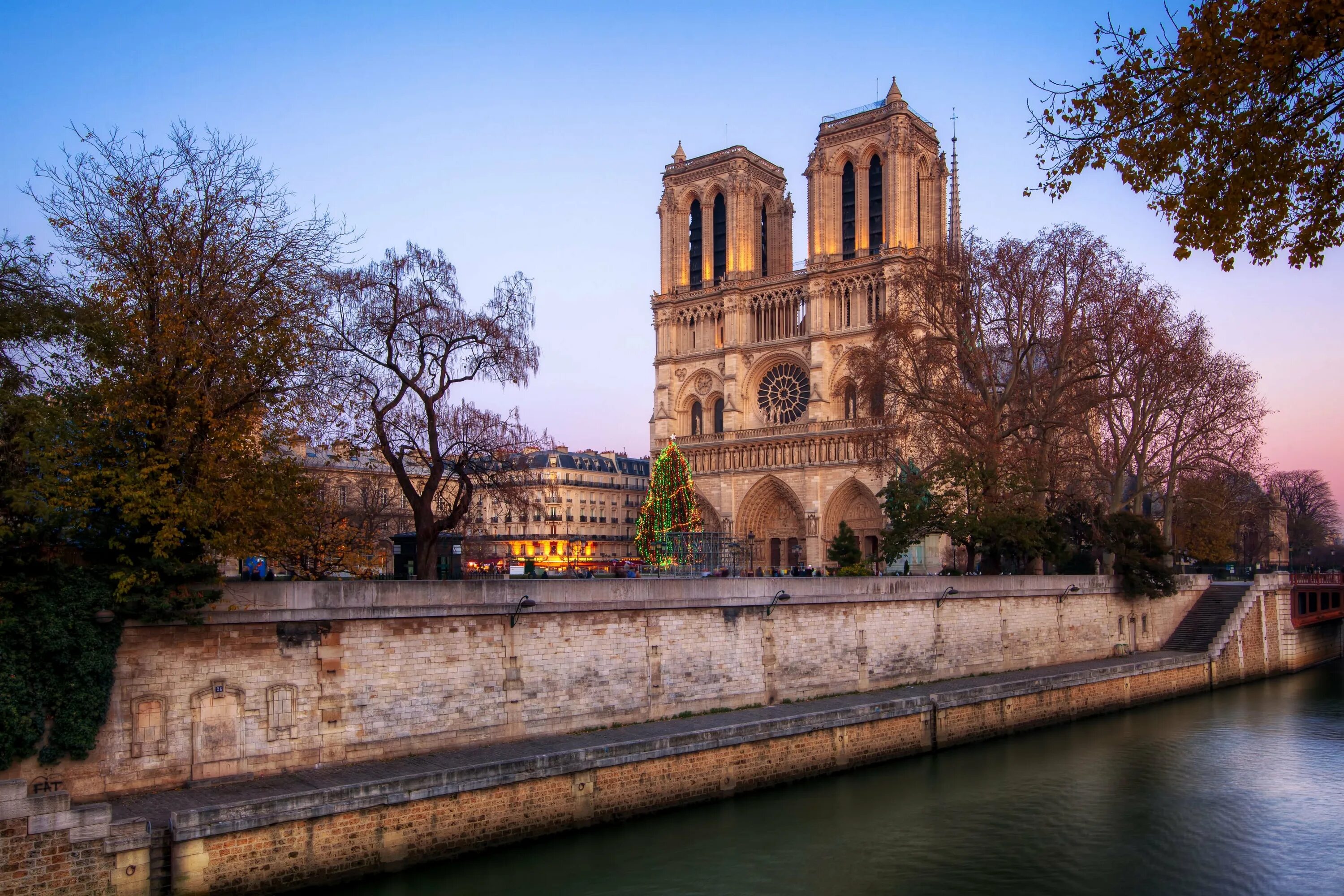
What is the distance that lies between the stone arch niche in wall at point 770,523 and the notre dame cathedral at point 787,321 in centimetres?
8

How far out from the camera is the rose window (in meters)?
56.3

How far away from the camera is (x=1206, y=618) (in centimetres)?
3534

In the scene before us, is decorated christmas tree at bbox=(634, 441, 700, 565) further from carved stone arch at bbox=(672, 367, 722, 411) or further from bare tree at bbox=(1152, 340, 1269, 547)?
bare tree at bbox=(1152, 340, 1269, 547)

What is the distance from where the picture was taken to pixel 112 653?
42.9ft

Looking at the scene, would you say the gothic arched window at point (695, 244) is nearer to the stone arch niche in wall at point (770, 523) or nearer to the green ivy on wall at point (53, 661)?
the stone arch niche in wall at point (770, 523)

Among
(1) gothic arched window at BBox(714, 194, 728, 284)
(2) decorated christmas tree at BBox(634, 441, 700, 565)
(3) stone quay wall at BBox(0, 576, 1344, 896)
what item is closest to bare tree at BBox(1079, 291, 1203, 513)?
(3) stone quay wall at BBox(0, 576, 1344, 896)

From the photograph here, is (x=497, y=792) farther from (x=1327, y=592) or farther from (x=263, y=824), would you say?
(x=1327, y=592)

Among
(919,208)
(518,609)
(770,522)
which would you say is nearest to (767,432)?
(770,522)

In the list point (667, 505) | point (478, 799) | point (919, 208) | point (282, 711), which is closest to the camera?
point (478, 799)

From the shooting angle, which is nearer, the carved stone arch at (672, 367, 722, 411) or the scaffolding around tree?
the scaffolding around tree

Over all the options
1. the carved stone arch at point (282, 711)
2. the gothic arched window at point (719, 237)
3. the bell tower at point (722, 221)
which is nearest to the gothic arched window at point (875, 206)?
the bell tower at point (722, 221)

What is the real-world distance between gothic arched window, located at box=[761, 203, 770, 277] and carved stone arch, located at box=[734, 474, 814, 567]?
1409 centimetres

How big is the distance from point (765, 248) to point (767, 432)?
44.8 feet

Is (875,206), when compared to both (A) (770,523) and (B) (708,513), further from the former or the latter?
(B) (708,513)
